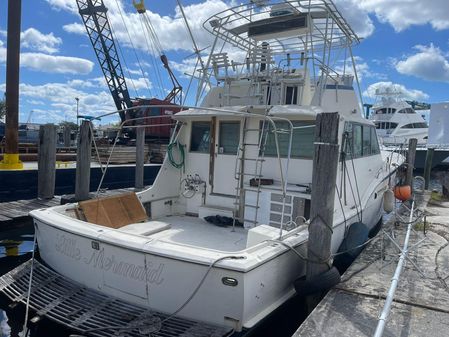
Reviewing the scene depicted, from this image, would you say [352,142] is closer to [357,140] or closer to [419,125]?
[357,140]

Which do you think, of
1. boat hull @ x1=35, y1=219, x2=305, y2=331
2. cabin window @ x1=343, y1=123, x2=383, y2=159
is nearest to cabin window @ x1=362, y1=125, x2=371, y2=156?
cabin window @ x1=343, y1=123, x2=383, y2=159

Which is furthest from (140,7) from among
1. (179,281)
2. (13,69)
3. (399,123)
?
(399,123)

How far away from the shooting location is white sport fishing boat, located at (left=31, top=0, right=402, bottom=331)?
362cm

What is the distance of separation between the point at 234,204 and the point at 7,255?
4.33 m

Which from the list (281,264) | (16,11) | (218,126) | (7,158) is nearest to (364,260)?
(281,264)

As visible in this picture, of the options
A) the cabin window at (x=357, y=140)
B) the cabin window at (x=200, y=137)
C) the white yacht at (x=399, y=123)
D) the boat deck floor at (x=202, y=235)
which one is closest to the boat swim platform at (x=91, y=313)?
the boat deck floor at (x=202, y=235)

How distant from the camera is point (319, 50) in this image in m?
7.04

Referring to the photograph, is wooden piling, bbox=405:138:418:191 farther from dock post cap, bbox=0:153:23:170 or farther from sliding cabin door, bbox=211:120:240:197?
dock post cap, bbox=0:153:23:170

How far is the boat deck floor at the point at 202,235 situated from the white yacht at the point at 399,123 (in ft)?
82.0

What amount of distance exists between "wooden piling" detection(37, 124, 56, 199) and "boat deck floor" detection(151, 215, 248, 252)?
4408 mm

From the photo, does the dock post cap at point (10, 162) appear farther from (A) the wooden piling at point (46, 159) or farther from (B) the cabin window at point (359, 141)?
(B) the cabin window at point (359, 141)

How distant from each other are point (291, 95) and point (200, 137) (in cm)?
172

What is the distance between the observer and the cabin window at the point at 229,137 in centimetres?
619

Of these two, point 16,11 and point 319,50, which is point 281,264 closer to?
point 319,50
